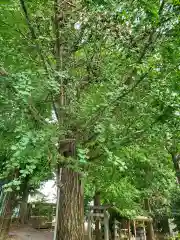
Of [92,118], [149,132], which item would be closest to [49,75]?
[92,118]

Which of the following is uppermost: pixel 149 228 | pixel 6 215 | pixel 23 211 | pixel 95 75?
pixel 95 75

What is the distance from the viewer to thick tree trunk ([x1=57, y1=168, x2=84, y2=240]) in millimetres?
3689

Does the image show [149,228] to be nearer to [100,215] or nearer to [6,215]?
[100,215]

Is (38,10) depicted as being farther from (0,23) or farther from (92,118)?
(92,118)

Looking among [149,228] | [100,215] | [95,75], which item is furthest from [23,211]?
[95,75]

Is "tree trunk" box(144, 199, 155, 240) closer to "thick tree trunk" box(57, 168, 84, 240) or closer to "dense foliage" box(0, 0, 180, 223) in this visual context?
"thick tree trunk" box(57, 168, 84, 240)

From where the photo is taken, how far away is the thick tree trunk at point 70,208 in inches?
145

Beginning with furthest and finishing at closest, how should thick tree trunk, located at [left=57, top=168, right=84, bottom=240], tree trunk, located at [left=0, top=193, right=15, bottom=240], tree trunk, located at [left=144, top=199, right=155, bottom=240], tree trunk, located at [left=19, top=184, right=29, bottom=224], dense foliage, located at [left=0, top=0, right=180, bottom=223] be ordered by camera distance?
tree trunk, located at [left=19, top=184, right=29, bottom=224], tree trunk, located at [left=144, top=199, right=155, bottom=240], tree trunk, located at [left=0, top=193, right=15, bottom=240], thick tree trunk, located at [left=57, top=168, right=84, bottom=240], dense foliage, located at [left=0, top=0, right=180, bottom=223]

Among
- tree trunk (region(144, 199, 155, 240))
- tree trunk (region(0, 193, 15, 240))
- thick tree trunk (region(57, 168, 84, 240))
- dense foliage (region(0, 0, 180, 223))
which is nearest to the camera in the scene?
dense foliage (region(0, 0, 180, 223))

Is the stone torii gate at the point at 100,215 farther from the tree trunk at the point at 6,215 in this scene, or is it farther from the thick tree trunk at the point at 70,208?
the thick tree trunk at the point at 70,208

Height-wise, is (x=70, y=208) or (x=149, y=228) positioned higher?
(x=70, y=208)

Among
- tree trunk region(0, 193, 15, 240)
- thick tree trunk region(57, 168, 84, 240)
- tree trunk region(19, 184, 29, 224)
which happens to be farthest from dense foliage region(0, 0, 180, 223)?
tree trunk region(19, 184, 29, 224)

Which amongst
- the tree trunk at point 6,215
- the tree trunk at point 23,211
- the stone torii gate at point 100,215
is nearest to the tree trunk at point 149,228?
the stone torii gate at point 100,215

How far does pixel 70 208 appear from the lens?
3.84 meters
